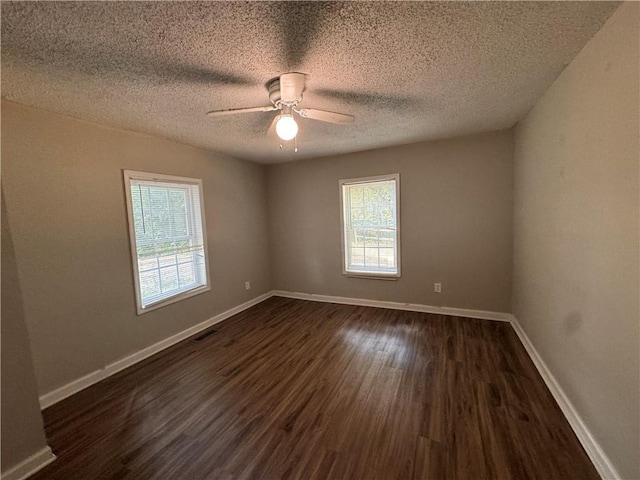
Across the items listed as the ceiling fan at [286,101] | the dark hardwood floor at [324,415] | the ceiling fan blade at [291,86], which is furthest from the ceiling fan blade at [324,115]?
the dark hardwood floor at [324,415]

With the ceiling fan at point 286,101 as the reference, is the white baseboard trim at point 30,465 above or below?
below

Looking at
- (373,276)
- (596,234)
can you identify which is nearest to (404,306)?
(373,276)

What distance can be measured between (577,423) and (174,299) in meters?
3.67

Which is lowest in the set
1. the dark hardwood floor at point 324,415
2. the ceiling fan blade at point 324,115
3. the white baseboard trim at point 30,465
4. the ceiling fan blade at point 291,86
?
the dark hardwood floor at point 324,415

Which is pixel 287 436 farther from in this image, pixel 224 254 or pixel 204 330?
pixel 224 254

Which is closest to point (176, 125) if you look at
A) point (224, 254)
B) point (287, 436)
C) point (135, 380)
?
point (224, 254)

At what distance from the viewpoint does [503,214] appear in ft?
10.7

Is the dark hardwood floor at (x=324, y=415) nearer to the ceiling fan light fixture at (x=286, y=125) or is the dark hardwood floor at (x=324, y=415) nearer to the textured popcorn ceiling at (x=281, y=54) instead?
the ceiling fan light fixture at (x=286, y=125)

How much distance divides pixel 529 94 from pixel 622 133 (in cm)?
117

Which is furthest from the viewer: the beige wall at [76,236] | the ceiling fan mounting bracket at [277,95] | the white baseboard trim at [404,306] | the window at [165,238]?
the white baseboard trim at [404,306]

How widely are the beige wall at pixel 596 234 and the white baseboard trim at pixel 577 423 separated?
5 cm

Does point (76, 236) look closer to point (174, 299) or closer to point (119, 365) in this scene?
point (174, 299)

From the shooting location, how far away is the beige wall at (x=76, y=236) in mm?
2041

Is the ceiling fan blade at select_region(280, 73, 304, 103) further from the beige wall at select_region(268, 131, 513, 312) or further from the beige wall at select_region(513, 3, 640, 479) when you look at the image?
the beige wall at select_region(268, 131, 513, 312)
